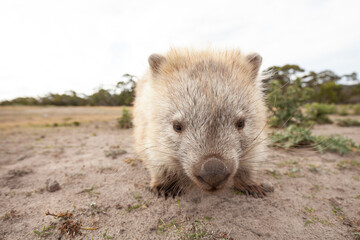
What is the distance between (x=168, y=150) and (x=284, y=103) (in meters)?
5.28

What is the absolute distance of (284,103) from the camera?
5.93 metres

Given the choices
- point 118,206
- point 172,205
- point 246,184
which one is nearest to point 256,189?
point 246,184

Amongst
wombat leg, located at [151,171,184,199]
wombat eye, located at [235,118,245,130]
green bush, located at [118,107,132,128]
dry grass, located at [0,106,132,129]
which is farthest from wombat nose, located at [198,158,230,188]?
dry grass, located at [0,106,132,129]

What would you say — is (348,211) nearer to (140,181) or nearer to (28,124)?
(140,181)

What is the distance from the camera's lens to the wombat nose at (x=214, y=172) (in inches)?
62.4

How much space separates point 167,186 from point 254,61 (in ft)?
7.03

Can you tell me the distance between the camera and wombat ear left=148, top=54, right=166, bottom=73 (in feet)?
8.41

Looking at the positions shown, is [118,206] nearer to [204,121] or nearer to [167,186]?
[167,186]

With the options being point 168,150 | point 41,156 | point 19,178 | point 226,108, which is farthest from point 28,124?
point 226,108

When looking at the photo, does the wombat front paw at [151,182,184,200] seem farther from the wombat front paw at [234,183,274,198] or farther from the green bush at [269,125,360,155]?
the green bush at [269,125,360,155]

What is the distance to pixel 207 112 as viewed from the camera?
6.30ft

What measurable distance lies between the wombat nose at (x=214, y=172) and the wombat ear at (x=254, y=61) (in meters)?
1.62

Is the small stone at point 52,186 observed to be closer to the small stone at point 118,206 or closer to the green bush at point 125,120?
the small stone at point 118,206

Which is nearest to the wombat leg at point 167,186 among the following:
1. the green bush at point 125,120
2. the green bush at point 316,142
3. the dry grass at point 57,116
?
the green bush at point 316,142
